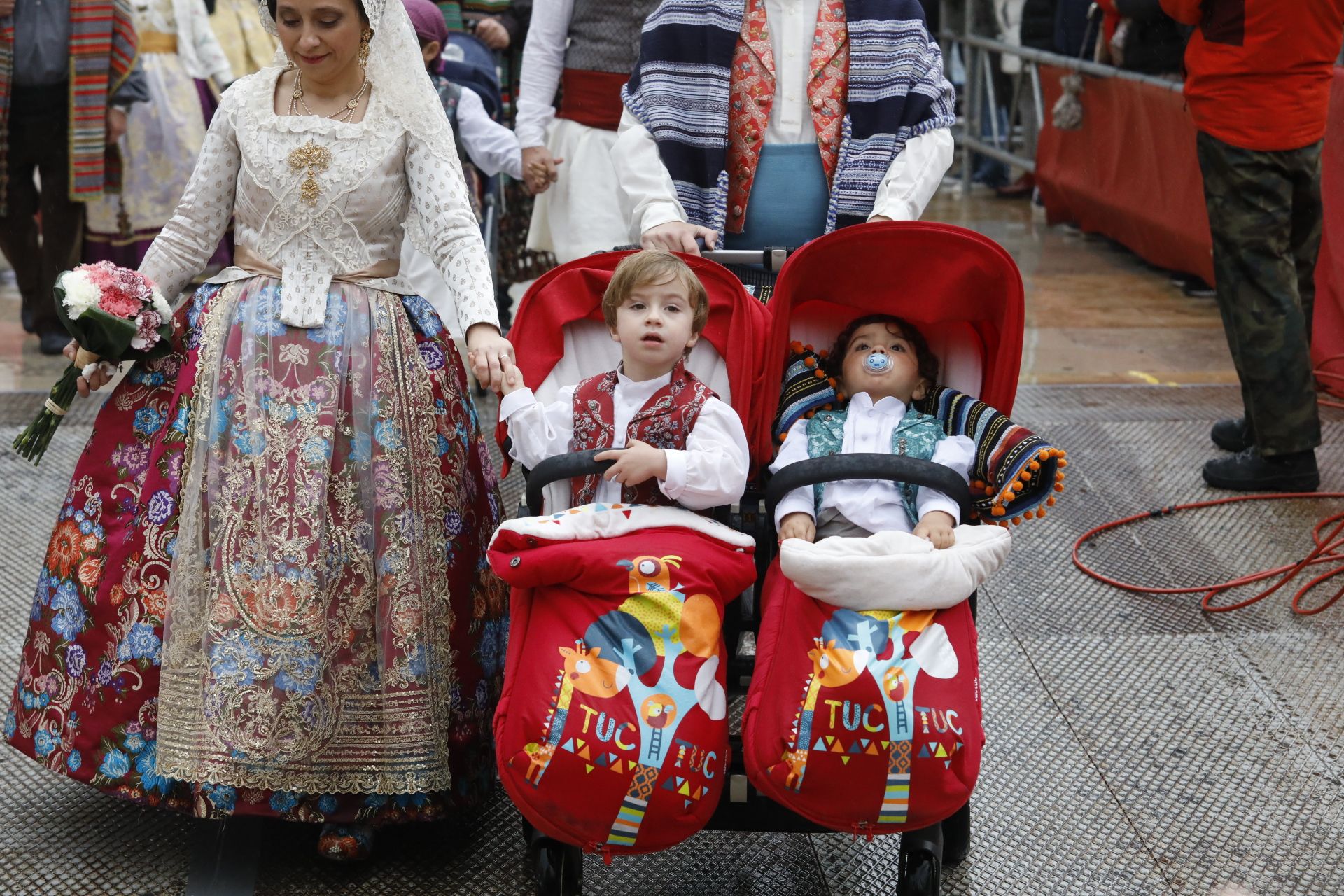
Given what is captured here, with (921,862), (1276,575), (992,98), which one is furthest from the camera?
(992,98)

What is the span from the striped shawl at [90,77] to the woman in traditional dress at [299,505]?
3432 millimetres

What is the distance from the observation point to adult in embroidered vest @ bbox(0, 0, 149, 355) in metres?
5.73

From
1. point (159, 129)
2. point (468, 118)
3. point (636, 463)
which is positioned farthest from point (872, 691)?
point (159, 129)

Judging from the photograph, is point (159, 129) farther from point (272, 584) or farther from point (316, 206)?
point (272, 584)

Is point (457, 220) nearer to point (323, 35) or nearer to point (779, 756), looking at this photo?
point (323, 35)

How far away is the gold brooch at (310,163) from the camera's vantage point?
9.11 ft

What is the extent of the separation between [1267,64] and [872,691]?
120 inches

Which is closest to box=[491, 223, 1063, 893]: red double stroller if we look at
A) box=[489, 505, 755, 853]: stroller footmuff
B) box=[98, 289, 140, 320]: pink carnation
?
box=[489, 505, 755, 853]: stroller footmuff

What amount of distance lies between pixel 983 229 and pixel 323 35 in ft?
22.3

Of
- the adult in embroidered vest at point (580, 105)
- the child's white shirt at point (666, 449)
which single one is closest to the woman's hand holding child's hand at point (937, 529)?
the child's white shirt at point (666, 449)

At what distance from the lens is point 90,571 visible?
9.15 feet

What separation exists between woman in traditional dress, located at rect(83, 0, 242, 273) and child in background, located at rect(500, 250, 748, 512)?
464 cm

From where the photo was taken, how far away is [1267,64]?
430 cm

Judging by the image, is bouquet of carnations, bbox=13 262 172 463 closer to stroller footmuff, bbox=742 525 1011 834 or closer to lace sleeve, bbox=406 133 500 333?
lace sleeve, bbox=406 133 500 333
